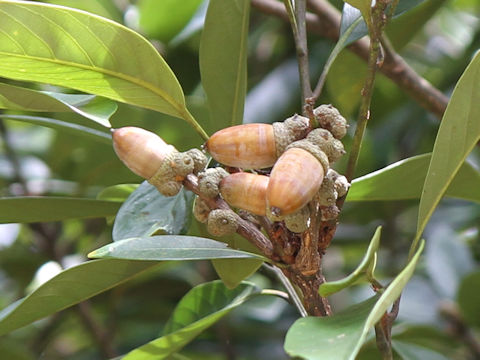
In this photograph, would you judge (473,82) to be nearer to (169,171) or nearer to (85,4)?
(169,171)

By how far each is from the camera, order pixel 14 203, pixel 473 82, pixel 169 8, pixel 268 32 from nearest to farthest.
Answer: pixel 473 82, pixel 14 203, pixel 169 8, pixel 268 32

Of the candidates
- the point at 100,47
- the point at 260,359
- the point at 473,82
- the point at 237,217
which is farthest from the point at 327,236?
the point at 260,359

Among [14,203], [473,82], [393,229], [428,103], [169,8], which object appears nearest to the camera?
[473,82]

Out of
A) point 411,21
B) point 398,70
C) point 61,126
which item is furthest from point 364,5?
point 411,21

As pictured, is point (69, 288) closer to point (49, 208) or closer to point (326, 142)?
point (49, 208)

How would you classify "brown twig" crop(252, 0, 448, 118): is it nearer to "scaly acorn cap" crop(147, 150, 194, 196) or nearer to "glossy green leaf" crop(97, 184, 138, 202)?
"glossy green leaf" crop(97, 184, 138, 202)

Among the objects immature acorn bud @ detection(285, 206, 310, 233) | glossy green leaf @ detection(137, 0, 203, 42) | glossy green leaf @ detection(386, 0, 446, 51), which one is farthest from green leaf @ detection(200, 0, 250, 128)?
glossy green leaf @ detection(137, 0, 203, 42)
